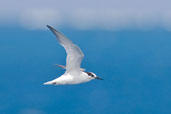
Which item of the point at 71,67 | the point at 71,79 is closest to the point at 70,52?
the point at 71,67

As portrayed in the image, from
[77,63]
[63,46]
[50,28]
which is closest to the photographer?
[50,28]

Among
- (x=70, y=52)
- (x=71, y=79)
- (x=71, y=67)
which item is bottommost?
(x=71, y=79)

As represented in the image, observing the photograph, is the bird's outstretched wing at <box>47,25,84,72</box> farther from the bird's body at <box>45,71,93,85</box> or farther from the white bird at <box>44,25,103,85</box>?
the bird's body at <box>45,71,93,85</box>

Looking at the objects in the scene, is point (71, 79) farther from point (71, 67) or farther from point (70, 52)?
point (70, 52)

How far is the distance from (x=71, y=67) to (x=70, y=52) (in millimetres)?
1238

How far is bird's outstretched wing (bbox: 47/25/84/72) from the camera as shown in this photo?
60.2 feet

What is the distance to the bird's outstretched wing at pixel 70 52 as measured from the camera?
60.2ft

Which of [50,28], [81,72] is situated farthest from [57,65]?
→ [50,28]

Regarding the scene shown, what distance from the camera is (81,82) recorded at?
842 inches

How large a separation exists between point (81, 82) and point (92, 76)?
1171 millimetres

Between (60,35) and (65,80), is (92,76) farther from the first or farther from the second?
(60,35)

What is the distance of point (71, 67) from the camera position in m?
20.5

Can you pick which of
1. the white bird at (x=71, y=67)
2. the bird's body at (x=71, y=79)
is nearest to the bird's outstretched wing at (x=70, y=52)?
→ the white bird at (x=71, y=67)

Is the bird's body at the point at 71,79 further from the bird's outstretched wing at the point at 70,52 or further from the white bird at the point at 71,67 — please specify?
the bird's outstretched wing at the point at 70,52
